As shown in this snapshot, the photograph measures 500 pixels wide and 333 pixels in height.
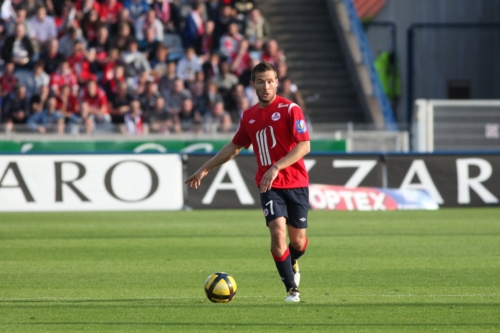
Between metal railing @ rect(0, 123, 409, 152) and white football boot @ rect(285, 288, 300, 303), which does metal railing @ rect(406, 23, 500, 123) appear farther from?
white football boot @ rect(285, 288, 300, 303)

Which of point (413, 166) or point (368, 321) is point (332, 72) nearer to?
point (413, 166)

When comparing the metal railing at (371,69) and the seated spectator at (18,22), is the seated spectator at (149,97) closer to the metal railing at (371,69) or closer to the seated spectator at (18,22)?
the seated spectator at (18,22)

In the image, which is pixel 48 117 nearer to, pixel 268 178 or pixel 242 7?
pixel 242 7

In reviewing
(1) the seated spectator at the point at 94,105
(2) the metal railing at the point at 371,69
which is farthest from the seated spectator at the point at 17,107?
(2) the metal railing at the point at 371,69

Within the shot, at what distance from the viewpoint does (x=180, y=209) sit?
18906mm

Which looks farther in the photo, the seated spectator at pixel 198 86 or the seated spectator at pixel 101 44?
the seated spectator at pixel 101 44

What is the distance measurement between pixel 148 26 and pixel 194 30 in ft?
4.31

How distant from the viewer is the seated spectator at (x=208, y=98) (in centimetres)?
2314

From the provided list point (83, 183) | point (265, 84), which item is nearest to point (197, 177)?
point (265, 84)

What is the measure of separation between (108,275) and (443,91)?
2590 centimetres

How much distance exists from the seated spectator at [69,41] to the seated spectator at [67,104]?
64.1 inches

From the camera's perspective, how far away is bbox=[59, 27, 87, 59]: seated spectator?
23406 mm

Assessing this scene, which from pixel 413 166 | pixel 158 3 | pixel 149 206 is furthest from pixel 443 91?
pixel 149 206

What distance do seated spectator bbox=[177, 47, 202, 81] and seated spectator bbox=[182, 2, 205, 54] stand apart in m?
1.10
